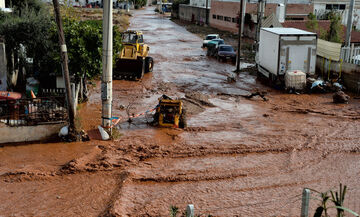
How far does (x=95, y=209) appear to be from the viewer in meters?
9.46

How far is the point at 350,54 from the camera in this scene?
23.5 metres

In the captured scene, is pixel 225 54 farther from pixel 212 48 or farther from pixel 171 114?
pixel 171 114

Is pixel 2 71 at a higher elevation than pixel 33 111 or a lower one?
higher

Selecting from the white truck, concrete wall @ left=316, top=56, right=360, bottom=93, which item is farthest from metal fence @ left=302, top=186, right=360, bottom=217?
concrete wall @ left=316, top=56, right=360, bottom=93

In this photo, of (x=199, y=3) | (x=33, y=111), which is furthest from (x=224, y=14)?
(x=33, y=111)

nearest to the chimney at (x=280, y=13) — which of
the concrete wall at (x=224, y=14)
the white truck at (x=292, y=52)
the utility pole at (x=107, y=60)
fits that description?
the concrete wall at (x=224, y=14)

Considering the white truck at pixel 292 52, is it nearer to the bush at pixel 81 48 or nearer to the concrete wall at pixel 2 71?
the bush at pixel 81 48

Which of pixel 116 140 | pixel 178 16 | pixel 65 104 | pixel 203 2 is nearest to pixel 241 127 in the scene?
pixel 116 140

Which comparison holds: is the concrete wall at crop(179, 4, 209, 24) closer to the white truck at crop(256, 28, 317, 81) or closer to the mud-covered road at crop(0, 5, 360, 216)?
the white truck at crop(256, 28, 317, 81)

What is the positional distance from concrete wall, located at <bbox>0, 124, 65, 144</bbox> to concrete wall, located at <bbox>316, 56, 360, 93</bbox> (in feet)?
51.0

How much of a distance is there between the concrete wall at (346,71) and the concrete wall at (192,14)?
43.1m

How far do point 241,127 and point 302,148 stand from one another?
2.86 metres

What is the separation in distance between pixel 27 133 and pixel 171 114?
508 centimetres

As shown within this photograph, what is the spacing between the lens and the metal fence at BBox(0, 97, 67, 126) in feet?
45.5
